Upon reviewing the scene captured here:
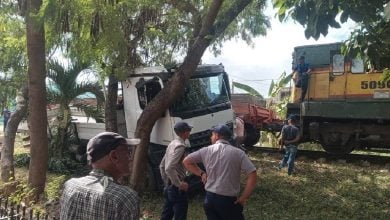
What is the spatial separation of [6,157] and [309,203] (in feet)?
18.6

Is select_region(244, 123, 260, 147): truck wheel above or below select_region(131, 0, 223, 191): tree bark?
below

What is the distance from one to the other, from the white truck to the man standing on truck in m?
3.98

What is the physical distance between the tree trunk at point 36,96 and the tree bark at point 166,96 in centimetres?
160

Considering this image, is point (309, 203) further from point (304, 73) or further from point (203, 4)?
point (304, 73)

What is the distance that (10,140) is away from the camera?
9.17m

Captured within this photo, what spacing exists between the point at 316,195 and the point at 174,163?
3.74 m

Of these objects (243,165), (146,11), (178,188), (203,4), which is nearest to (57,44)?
(146,11)

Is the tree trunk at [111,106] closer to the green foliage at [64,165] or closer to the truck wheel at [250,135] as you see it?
the green foliage at [64,165]

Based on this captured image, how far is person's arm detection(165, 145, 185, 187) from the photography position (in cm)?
599

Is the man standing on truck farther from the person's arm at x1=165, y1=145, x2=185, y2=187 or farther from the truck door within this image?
the person's arm at x1=165, y1=145, x2=185, y2=187

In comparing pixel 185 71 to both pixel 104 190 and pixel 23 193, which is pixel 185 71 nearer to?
pixel 23 193

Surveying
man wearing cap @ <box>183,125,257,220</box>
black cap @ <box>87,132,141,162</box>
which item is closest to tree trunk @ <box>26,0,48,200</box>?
man wearing cap @ <box>183,125,257,220</box>

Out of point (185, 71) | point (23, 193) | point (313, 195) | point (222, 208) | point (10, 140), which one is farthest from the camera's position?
point (10, 140)

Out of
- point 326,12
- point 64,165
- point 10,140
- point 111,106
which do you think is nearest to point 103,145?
point 326,12
